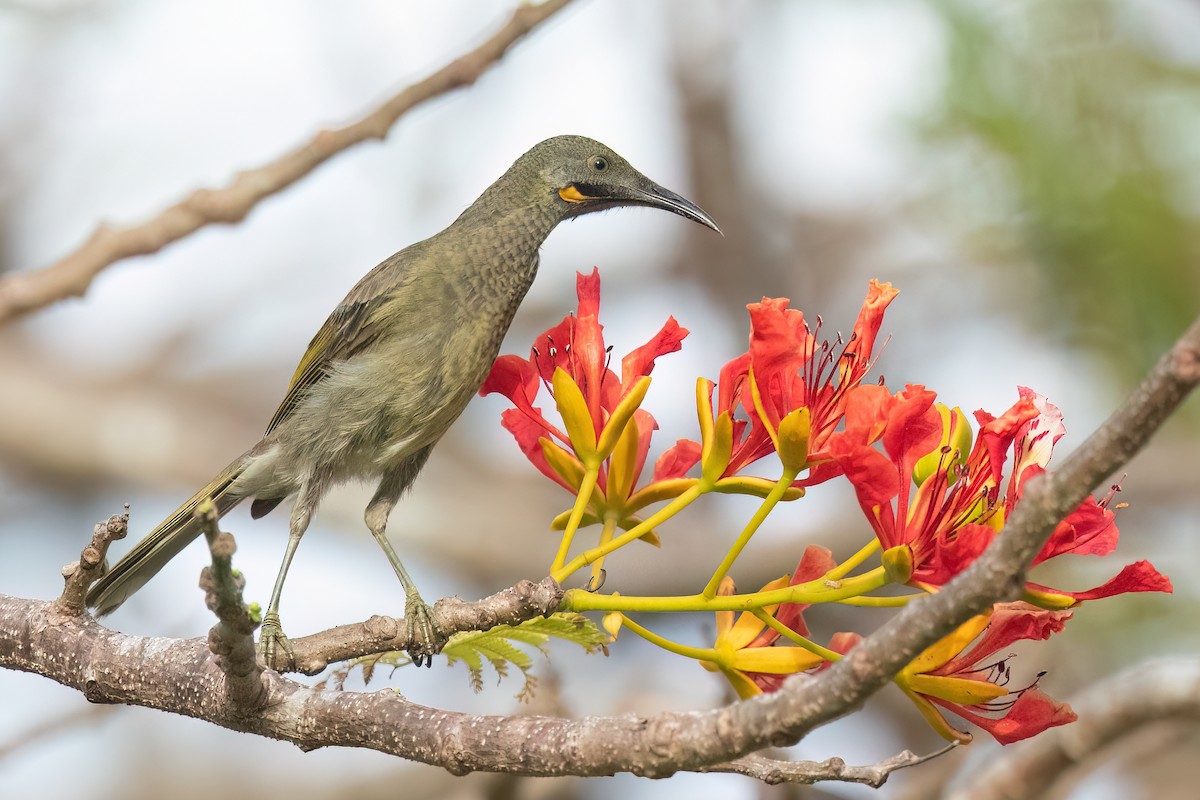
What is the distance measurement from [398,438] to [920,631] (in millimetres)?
2547

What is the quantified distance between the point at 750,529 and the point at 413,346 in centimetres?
207

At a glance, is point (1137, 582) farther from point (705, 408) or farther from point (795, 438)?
point (705, 408)

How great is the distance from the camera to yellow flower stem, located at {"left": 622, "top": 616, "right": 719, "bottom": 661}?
7.76ft

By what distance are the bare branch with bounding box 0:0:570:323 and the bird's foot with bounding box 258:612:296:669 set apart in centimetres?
112

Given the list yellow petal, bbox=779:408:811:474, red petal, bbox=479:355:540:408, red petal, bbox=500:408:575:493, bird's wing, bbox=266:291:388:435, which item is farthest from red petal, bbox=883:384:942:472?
bird's wing, bbox=266:291:388:435

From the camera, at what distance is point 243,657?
2.44 metres

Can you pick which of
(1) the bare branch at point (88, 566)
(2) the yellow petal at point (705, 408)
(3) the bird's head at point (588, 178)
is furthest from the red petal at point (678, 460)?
(3) the bird's head at point (588, 178)

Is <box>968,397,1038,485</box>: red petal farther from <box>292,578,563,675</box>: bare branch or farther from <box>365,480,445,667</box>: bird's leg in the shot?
<box>365,480,445,667</box>: bird's leg

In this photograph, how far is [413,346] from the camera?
13.6 ft

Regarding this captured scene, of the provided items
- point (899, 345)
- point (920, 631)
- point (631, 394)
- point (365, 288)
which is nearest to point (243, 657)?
point (631, 394)

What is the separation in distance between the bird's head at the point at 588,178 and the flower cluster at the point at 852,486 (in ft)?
4.74

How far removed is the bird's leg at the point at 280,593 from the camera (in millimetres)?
3020

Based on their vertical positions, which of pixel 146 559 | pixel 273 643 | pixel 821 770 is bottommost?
pixel 821 770

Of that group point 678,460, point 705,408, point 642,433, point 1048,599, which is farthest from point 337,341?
point 1048,599
